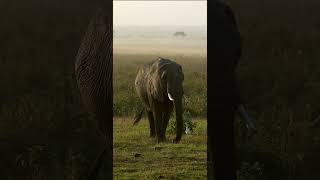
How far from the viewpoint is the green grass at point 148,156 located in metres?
4.25

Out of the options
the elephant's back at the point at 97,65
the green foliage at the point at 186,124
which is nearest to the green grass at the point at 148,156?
Result: the green foliage at the point at 186,124

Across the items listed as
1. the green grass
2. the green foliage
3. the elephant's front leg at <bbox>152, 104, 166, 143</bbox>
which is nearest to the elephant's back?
the green grass

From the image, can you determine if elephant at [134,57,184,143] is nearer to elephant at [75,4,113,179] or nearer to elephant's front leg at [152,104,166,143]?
elephant's front leg at [152,104,166,143]

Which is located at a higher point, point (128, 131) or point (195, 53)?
point (195, 53)

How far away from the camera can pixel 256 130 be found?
14.9 feet

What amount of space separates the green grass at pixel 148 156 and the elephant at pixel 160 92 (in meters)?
0.06

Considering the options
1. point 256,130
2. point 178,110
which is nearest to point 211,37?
point 178,110

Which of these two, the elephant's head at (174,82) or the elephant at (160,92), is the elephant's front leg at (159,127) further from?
the elephant's head at (174,82)

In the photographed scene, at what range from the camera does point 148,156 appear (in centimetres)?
433

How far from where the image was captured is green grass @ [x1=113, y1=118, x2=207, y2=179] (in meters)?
4.25

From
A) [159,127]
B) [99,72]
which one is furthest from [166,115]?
[99,72]

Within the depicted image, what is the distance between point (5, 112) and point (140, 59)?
1023mm

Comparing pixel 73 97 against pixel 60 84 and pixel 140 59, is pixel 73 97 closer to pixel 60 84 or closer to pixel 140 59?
pixel 60 84

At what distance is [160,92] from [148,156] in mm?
440
